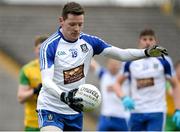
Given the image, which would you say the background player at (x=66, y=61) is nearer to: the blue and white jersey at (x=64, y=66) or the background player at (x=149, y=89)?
the blue and white jersey at (x=64, y=66)

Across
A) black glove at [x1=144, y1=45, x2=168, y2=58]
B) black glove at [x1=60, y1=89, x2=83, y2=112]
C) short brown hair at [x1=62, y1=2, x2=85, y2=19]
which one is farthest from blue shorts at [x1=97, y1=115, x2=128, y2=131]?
black glove at [x1=60, y1=89, x2=83, y2=112]

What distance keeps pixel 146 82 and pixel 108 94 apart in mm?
3028

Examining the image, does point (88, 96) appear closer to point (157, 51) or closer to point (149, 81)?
point (157, 51)

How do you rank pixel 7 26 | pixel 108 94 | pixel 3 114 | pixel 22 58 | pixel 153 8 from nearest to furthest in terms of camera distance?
pixel 108 94, pixel 3 114, pixel 22 58, pixel 7 26, pixel 153 8

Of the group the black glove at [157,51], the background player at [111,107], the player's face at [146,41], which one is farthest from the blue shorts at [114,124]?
the black glove at [157,51]

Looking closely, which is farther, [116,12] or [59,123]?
[116,12]

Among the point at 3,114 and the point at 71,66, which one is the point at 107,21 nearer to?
the point at 3,114

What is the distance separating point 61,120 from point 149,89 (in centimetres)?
313

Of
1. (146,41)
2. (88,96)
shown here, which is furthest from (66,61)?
(146,41)

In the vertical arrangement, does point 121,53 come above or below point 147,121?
above

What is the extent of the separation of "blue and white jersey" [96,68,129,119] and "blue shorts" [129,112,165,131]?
205 cm

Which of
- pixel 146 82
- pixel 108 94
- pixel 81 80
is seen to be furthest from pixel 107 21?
pixel 81 80

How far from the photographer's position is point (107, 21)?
23.8 meters

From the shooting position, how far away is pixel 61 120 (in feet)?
25.0
